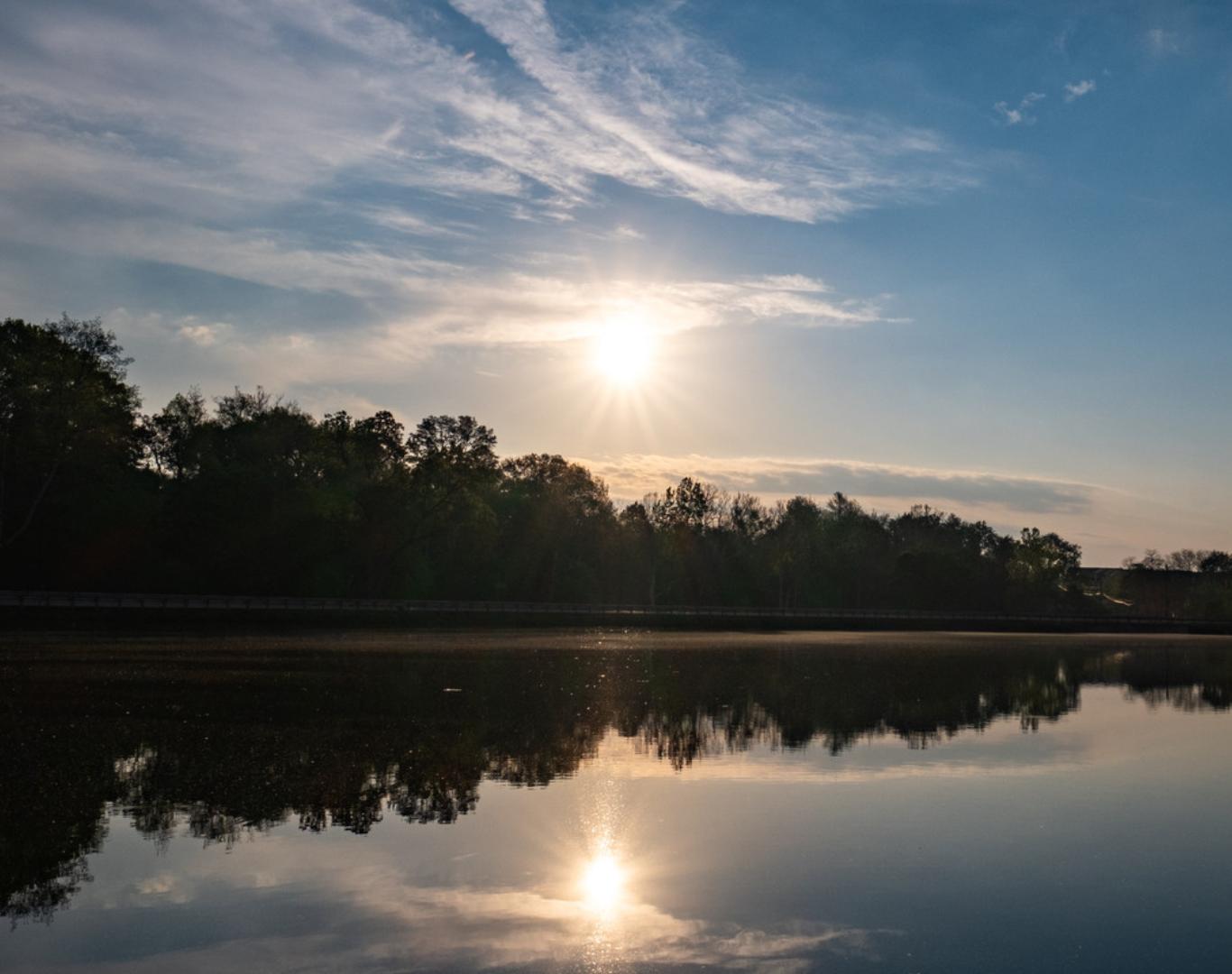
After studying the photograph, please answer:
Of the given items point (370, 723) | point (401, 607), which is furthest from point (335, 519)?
point (370, 723)

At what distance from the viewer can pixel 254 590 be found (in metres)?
90.5

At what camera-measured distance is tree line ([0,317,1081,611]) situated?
7675cm

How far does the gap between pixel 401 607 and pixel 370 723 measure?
66.1m

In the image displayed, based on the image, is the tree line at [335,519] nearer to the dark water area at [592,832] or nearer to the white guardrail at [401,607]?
the white guardrail at [401,607]

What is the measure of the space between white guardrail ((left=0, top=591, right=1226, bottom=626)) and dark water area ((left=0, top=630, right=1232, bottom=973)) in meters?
38.6

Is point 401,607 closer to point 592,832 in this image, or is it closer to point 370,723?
point 370,723

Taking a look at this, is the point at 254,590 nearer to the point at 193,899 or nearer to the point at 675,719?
the point at 675,719

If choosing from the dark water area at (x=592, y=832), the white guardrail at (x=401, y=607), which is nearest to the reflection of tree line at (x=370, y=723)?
the dark water area at (x=592, y=832)

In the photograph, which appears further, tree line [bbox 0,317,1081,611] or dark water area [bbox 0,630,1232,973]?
tree line [bbox 0,317,1081,611]

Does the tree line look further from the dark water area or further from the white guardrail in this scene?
the dark water area

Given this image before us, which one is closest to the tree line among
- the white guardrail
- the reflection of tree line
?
the white guardrail

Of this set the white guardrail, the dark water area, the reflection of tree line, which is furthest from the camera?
the white guardrail

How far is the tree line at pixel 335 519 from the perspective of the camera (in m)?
76.8

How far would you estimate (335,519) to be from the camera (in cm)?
9638
